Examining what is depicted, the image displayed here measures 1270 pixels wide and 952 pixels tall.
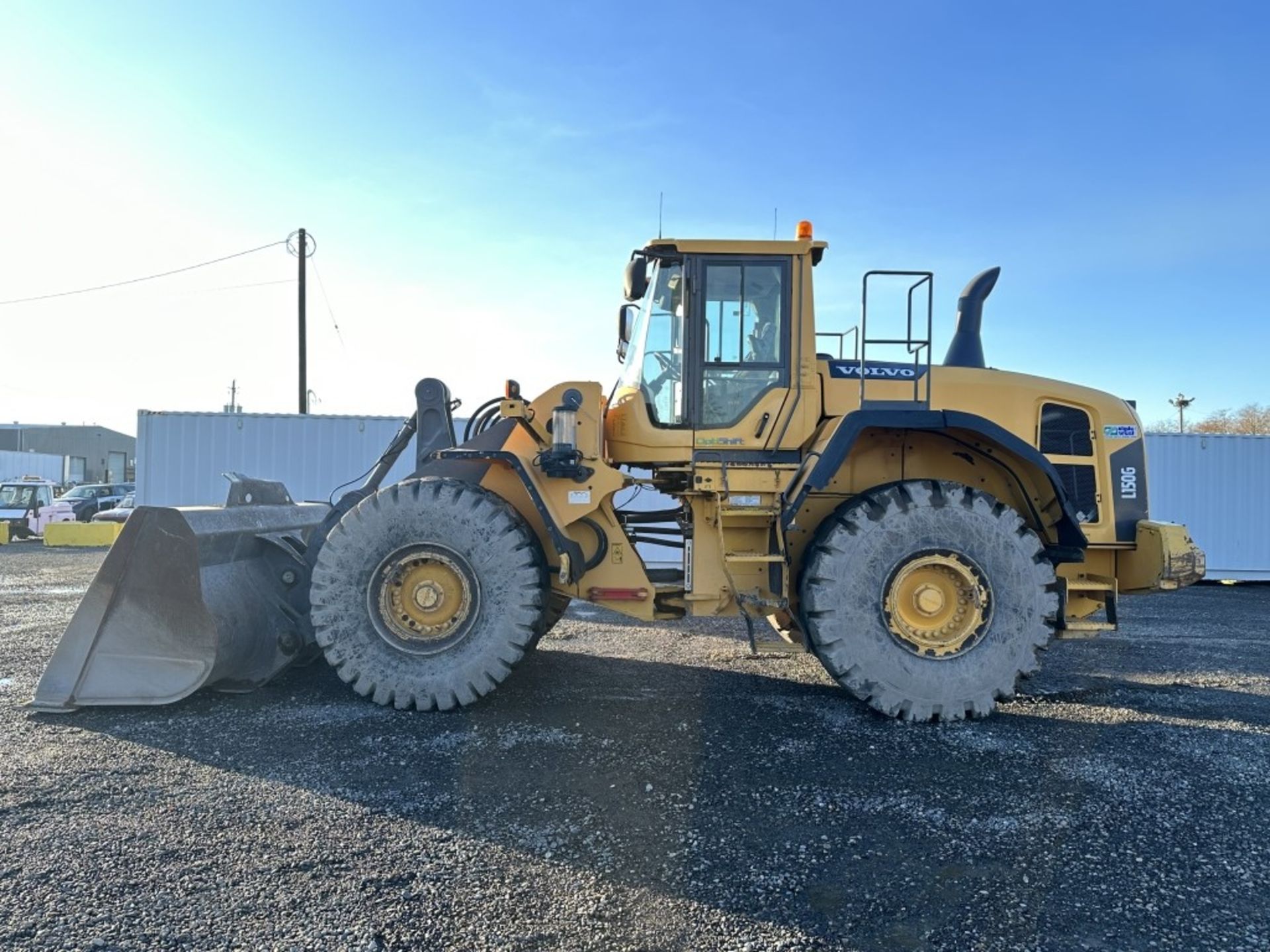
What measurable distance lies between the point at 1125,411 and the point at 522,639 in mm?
4523

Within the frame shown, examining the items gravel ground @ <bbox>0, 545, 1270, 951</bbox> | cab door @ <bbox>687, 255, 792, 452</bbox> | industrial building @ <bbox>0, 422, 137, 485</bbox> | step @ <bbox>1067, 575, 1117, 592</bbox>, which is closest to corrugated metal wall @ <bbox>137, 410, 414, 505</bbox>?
gravel ground @ <bbox>0, 545, 1270, 951</bbox>

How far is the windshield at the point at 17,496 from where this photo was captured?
65.2 ft

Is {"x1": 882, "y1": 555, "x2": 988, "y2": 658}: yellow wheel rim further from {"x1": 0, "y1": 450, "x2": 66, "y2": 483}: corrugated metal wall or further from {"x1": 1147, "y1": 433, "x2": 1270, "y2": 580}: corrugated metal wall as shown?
{"x1": 0, "y1": 450, "x2": 66, "y2": 483}: corrugated metal wall

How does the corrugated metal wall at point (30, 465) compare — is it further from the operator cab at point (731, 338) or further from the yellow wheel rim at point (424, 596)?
the operator cab at point (731, 338)

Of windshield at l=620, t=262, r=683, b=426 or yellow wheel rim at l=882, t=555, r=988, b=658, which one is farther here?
A: windshield at l=620, t=262, r=683, b=426

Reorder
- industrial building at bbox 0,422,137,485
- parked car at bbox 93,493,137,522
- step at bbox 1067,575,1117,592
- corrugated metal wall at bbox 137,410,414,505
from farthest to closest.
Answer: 1. industrial building at bbox 0,422,137,485
2. parked car at bbox 93,493,137,522
3. corrugated metal wall at bbox 137,410,414,505
4. step at bbox 1067,575,1117,592

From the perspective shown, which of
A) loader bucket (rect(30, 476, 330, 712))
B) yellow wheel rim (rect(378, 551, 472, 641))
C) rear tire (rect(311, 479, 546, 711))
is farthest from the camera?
yellow wheel rim (rect(378, 551, 472, 641))

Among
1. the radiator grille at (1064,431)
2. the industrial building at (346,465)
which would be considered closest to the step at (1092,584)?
the radiator grille at (1064,431)

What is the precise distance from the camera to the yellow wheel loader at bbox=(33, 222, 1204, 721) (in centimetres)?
462

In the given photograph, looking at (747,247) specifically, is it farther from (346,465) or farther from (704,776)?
(346,465)

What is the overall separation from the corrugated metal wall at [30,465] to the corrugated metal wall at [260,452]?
40609 millimetres

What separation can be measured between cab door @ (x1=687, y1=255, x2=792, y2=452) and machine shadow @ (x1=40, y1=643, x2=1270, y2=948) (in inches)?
71.2

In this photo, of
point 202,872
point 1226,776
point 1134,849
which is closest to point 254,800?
point 202,872

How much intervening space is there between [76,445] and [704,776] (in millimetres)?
78644
